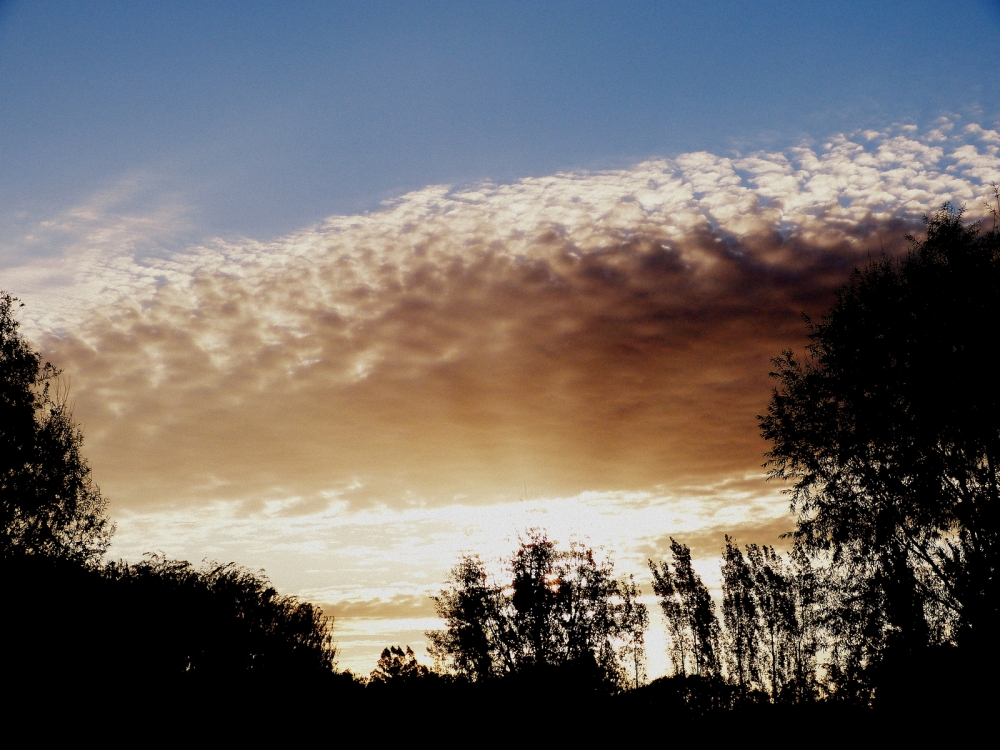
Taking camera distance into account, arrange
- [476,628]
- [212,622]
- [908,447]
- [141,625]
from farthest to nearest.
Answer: [476,628], [212,622], [141,625], [908,447]

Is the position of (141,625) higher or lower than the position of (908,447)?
lower

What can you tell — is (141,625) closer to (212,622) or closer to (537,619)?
(212,622)

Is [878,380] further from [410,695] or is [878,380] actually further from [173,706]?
[173,706]

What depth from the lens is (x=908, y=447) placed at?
27.5m

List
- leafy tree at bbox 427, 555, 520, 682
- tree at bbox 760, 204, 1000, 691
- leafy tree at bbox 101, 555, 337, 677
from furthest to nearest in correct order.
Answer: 1. leafy tree at bbox 427, 555, 520, 682
2. leafy tree at bbox 101, 555, 337, 677
3. tree at bbox 760, 204, 1000, 691

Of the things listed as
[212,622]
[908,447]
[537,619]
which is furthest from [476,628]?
[908,447]

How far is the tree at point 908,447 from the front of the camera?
26469 millimetres

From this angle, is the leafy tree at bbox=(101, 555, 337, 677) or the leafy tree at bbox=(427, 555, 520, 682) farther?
the leafy tree at bbox=(427, 555, 520, 682)

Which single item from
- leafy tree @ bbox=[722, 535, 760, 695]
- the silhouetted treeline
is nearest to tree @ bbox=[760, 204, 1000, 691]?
the silhouetted treeline

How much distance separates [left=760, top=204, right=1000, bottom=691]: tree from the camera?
2647 cm

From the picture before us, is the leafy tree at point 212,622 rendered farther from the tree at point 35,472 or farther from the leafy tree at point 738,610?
the leafy tree at point 738,610

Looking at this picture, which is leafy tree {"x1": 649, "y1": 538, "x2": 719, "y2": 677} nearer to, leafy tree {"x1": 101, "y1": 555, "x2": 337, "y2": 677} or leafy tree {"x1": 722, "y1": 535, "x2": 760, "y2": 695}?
leafy tree {"x1": 722, "y1": 535, "x2": 760, "y2": 695}

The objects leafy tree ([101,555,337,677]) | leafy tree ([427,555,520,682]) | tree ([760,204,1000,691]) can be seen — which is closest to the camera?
tree ([760,204,1000,691])

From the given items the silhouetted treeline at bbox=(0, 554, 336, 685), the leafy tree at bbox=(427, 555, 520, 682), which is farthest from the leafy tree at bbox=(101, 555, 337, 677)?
the leafy tree at bbox=(427, 555, 520, 682)
